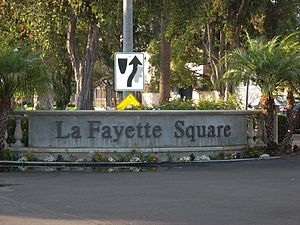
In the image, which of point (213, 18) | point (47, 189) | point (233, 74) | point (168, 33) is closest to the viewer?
point (47, 189)

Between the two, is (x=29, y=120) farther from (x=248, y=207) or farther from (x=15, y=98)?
(x=248, y=207)

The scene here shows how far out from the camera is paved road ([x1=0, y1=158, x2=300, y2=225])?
29.5 ft

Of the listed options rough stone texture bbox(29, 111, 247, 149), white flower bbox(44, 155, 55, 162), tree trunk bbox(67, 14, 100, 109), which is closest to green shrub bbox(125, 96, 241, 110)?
rough stone texture bbox(29, 111, 247, 149)

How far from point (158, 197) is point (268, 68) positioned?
7270mm

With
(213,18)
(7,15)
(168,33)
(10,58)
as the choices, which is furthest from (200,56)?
(10,58)

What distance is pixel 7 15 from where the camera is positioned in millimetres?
21766

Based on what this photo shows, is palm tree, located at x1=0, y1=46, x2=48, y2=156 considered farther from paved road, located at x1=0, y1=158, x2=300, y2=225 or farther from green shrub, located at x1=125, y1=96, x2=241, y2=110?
green shrub, located at x1=125, y1=96, x2=241, y2=110

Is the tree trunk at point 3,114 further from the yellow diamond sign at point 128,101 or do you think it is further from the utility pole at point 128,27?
the utility pole at point 128,27

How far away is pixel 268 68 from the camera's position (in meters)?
16.9

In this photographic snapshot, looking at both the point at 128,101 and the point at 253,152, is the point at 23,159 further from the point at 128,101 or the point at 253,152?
the point at 253,152

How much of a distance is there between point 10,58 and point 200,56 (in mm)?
31064

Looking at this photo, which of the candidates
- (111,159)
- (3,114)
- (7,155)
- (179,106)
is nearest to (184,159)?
(111,159)

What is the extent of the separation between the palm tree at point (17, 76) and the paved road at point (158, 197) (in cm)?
196

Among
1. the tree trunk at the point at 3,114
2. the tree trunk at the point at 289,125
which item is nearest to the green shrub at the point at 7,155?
the tree trunk at the point at 3,114
